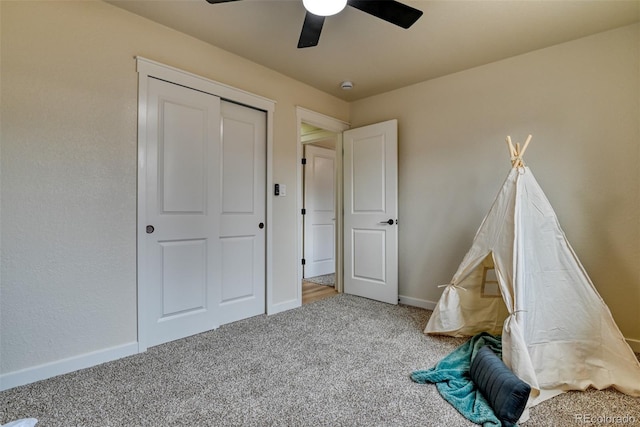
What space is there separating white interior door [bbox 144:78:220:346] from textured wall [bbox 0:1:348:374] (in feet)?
0.45

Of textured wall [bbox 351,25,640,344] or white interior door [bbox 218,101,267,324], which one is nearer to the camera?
textured wall [bbox 351,25,640,344]

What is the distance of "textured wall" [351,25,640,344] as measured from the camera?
234 centimetres

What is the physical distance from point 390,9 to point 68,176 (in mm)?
2201

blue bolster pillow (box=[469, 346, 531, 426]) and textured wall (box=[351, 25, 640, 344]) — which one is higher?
textured wall (box=[351, 25, 640, 344])

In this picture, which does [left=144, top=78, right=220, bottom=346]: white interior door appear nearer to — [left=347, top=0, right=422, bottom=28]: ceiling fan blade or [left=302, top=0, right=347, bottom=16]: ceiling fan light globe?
[left=302, top=0, right=347, bottom=16]: ceiling fan light globe

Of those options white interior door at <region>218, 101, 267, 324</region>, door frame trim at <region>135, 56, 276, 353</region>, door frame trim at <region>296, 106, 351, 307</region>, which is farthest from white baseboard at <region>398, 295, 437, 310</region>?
door frame trim at <region>135, 56, 276, 353</region>

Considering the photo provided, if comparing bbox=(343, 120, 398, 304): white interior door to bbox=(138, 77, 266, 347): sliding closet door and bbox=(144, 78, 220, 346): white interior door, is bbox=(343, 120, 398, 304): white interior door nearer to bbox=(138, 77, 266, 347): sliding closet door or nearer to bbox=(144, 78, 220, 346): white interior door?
bbox=(138, 77, 266, 347): sliding closet door

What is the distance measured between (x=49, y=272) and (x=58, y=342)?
45cm

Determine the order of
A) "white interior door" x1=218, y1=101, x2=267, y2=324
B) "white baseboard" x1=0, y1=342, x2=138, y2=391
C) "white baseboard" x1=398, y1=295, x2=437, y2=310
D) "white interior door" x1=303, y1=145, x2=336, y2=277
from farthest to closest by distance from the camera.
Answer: "white interior door" x1=303, y1=145, x2=336, y2=277 < "white baseboard" x1=398, y1=295, x2=437, y2=310 < "white interior door" x1=218, y1=101, x2=267, y2=324 < "white baseboard" x1=0, y1=342, x2=138, y2=391

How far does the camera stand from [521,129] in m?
2.77

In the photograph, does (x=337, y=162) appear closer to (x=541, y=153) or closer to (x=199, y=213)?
(x=199, y=213)

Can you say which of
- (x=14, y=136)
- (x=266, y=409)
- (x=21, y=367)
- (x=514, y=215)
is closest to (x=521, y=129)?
(x=514, y=215)

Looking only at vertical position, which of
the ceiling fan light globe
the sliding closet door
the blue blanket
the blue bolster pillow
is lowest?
the blue blanket

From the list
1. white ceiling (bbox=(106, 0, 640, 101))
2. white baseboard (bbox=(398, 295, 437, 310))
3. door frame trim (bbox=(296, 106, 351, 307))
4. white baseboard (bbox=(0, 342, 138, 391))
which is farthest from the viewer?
door frame trim (bbox=(296, 106, 351, 307))
